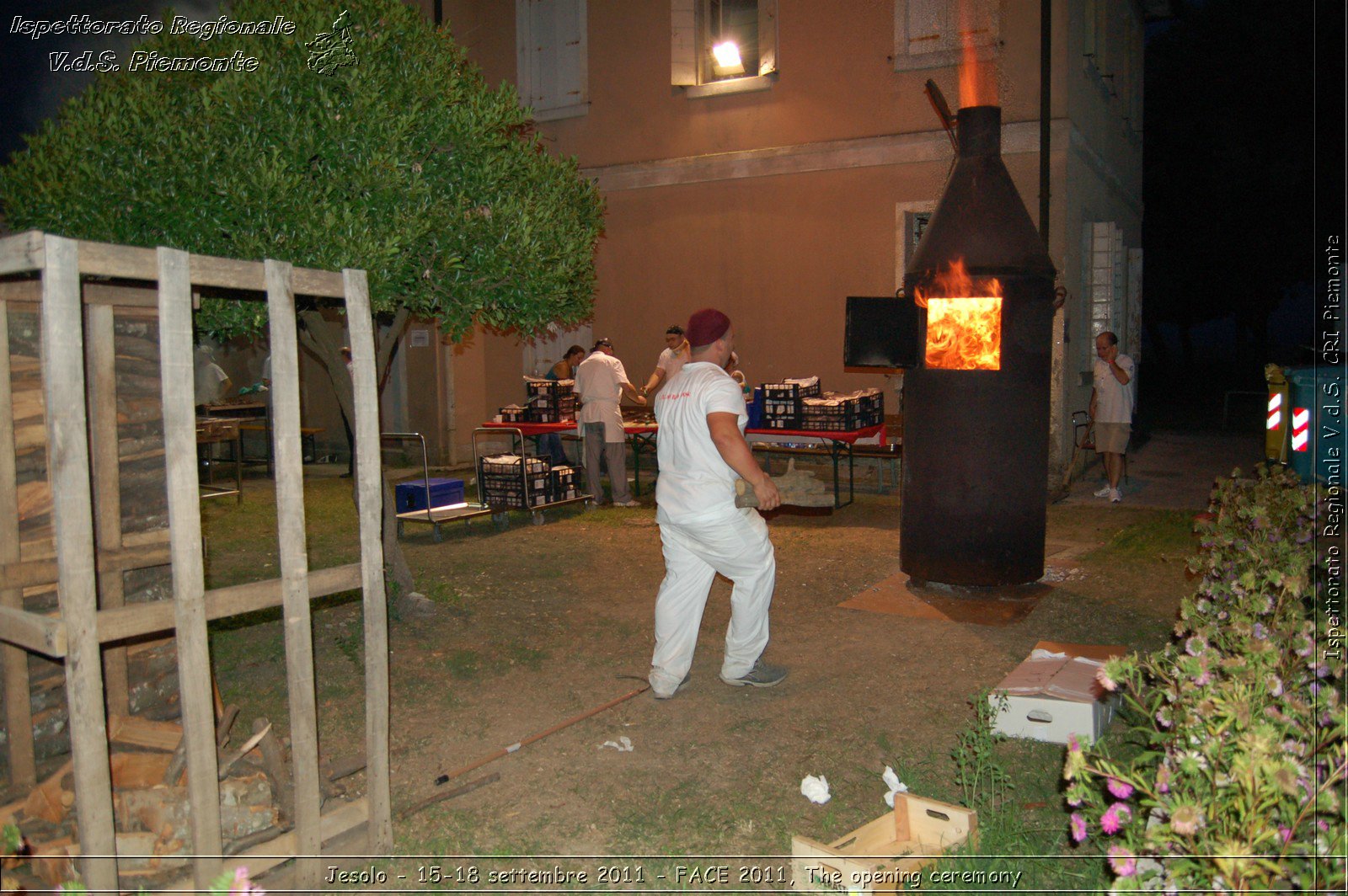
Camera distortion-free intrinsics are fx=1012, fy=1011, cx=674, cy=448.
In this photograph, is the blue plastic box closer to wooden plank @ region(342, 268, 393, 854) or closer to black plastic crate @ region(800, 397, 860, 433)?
black plastic crate @ region(800, 397, 860, 433)

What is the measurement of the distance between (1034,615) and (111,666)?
5471 millimetres

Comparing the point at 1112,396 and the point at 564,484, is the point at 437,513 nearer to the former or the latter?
the point at 564,484

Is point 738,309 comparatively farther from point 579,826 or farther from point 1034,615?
point 579,826

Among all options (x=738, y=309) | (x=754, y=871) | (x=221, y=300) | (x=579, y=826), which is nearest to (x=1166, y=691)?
(x=754, y=871)

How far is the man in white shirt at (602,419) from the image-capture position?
1132cm

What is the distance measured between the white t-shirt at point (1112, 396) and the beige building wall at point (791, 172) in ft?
2.92

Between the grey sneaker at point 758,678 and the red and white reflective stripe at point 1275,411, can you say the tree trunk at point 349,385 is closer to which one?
the grey sneaker at point 758,678


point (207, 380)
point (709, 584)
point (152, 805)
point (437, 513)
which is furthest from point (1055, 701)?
point (207, 380)

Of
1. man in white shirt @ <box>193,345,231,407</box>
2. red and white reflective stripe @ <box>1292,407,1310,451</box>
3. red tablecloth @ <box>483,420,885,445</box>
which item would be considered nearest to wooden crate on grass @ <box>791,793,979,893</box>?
red and white reflective stripe @ <box>1292,407,1310,451</box>

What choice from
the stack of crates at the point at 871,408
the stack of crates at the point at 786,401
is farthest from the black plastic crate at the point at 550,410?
the stack of crates at the point at 871,408

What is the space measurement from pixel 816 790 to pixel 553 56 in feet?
42.5

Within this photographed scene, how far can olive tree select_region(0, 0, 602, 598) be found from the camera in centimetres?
522

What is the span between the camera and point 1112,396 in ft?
35.7

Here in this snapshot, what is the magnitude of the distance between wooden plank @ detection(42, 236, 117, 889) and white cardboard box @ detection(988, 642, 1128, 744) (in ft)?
12.0
